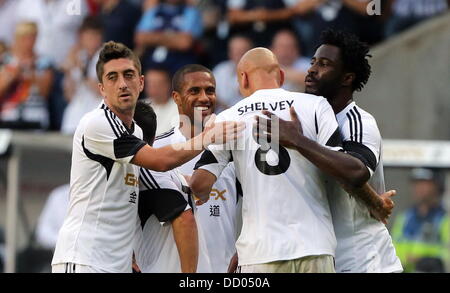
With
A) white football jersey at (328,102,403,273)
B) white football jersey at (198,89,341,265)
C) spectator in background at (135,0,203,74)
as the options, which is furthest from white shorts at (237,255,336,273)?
spectator in background at (135,0,203,74)

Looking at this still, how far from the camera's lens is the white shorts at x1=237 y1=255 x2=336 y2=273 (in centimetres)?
682

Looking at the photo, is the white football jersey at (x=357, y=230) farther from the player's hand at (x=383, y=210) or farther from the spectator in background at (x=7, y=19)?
the spectator in background at (x=7, y=19)

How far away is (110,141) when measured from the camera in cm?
716

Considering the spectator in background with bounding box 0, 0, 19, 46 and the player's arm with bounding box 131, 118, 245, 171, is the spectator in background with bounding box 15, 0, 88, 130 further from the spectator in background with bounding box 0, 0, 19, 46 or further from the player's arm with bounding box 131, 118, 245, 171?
the player's arm with bounding box 131, 118, 245, 171

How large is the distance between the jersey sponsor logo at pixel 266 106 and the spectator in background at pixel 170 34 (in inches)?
274

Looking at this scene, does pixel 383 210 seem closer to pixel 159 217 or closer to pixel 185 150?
pixel 185 150

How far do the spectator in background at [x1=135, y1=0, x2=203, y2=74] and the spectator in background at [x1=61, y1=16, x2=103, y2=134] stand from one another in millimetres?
618

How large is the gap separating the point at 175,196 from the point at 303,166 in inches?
44.8

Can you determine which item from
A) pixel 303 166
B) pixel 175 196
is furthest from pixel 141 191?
pixel 303 166

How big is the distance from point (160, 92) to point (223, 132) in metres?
6.75

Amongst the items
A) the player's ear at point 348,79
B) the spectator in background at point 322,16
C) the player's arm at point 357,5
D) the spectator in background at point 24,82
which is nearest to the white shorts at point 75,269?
the player's ear at point 348,79

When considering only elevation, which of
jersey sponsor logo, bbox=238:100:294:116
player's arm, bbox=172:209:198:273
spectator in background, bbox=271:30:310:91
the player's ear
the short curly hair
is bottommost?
player's arm, bbox=172:209:198:273

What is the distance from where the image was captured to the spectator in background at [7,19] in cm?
1473
